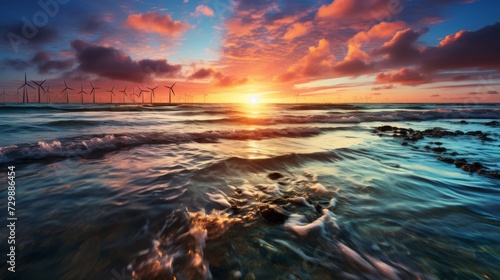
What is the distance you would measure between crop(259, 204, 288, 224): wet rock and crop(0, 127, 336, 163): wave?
7800 millimetres

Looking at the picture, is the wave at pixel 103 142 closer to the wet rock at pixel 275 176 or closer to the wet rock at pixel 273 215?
the wet rock at pixel 275 176

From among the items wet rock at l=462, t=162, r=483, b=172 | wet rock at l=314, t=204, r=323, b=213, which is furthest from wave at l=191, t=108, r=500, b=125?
wet rock at l=314, t=204, r=323, b=213

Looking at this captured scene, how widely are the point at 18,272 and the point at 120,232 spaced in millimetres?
1066

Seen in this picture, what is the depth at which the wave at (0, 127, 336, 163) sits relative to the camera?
25.1ft

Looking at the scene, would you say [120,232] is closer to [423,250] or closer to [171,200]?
[171,200]

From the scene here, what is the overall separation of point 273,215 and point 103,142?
8973 mm

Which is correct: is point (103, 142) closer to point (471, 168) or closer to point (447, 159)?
point (471, 168)

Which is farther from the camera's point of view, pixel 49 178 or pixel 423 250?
pixel 49 178

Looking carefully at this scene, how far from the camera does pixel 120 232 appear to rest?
3324mm

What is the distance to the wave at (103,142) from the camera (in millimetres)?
7656

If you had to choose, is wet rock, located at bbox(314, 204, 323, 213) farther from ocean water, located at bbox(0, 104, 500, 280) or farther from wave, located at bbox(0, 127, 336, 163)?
wave, located at bbox(0, 127, 336, 163)

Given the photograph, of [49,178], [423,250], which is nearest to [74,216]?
[49,178]

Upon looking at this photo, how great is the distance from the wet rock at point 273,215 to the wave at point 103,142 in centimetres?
780

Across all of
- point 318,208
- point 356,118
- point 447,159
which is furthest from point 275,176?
point 356,118
